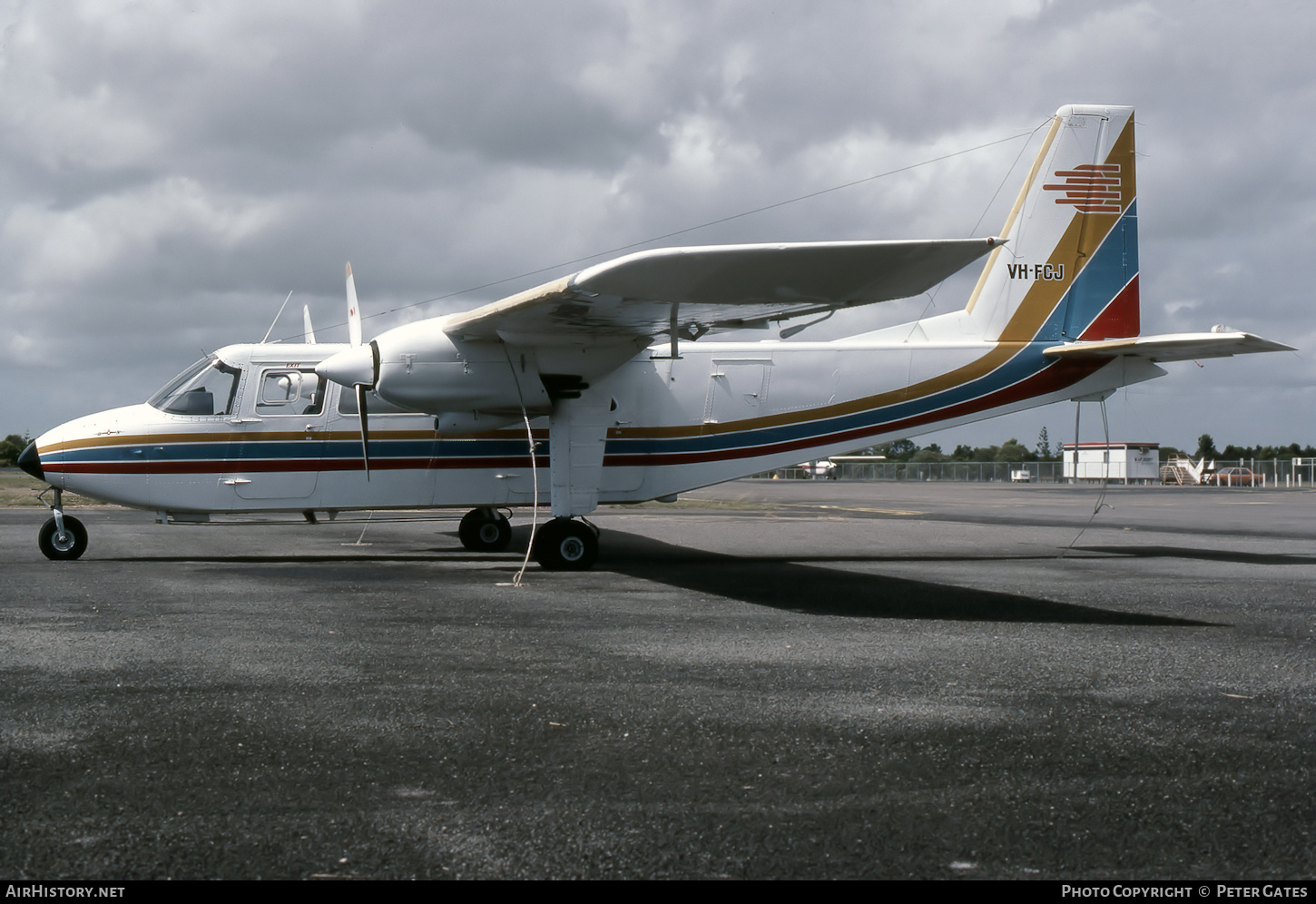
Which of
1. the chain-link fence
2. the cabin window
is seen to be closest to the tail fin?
the cabin window

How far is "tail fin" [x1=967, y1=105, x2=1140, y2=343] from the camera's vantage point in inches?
564

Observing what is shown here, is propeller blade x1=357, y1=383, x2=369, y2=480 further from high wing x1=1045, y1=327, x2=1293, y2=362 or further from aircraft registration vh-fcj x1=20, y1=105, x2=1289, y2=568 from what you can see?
high wing x1=1045, y1=327, x2=1293, y2=362

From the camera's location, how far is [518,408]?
40.9 ft

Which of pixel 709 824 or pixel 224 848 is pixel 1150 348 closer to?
pixel 709 824

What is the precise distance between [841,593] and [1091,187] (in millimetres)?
8798

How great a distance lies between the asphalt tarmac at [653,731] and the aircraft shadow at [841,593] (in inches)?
3.1

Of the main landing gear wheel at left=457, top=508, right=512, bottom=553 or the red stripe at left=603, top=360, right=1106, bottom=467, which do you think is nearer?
the red stripe at left=603, top=360, right=1106, bottom=467

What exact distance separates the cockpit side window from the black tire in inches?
74.5

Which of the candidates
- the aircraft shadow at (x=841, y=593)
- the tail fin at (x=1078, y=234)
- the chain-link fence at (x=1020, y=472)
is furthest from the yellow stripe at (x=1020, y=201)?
the chain-link fence at (x=1020, y=472)

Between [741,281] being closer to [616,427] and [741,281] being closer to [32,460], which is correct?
[616,427]

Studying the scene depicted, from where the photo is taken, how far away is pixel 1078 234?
14.5 m

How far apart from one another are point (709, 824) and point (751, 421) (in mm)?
10858

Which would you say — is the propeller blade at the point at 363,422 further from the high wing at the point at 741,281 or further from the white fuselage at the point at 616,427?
the high wing at the point at 741,281

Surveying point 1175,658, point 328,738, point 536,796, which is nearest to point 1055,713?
point 1175,658
